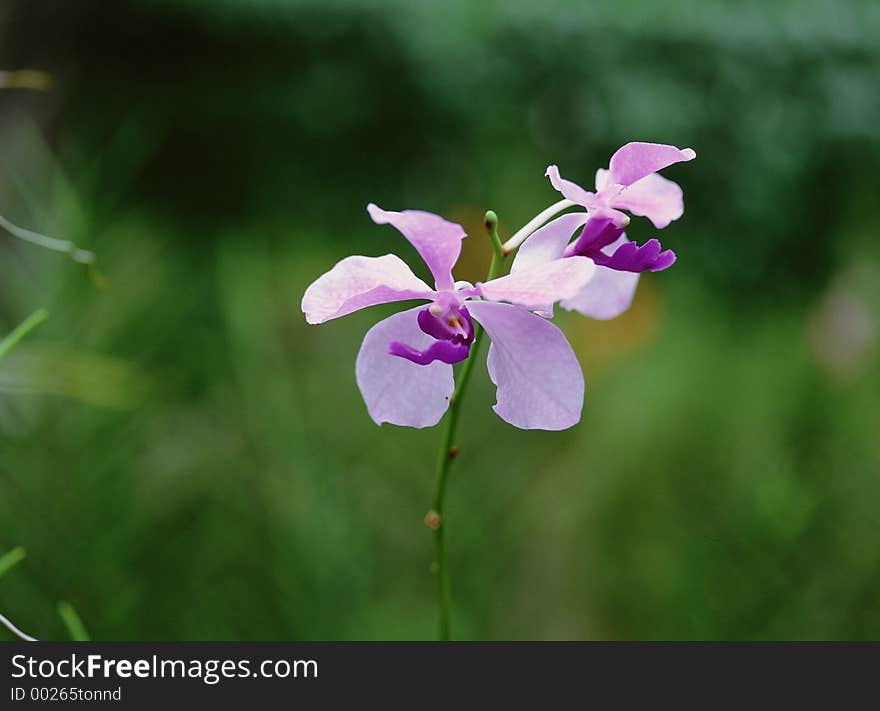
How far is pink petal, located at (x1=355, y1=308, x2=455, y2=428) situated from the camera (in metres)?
0.39

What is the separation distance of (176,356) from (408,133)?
4.68ft

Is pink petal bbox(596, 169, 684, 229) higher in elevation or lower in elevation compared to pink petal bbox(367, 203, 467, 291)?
higher

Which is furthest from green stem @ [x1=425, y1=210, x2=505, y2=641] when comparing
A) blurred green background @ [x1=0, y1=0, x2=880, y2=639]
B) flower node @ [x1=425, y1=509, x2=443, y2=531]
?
blurred green background @ [x1=0, y1=0, x2=880, y2=639]

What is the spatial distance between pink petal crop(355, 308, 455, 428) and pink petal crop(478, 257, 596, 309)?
0.06 m

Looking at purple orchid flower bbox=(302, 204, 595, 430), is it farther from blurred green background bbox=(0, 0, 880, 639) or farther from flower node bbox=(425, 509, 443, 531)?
blurred green background bbox=(0, 0, 880, 639)

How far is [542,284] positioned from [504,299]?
0.01 m

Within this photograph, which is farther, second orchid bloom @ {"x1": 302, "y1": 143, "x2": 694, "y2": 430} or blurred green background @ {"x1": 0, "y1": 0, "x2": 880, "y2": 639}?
blurred green background @ {"x1": 0, "y1": 0, "x2": 880, "y2": 639}

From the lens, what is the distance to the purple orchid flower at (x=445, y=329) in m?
0.35

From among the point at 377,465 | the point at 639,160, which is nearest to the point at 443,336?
the point at 639,160

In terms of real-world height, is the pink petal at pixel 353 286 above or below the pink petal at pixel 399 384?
above

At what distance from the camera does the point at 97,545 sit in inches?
29.6

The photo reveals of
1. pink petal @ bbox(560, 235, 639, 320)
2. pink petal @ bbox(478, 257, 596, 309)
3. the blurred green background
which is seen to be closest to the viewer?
pink petal @ bbox(478, 257, 596, 309)

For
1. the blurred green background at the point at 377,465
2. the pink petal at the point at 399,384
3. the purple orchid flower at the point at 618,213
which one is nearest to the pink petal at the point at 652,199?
the purple orchid flower at the point at 618,213

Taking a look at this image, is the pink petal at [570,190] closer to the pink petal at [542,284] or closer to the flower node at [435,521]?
the pink petal at [542,284]
